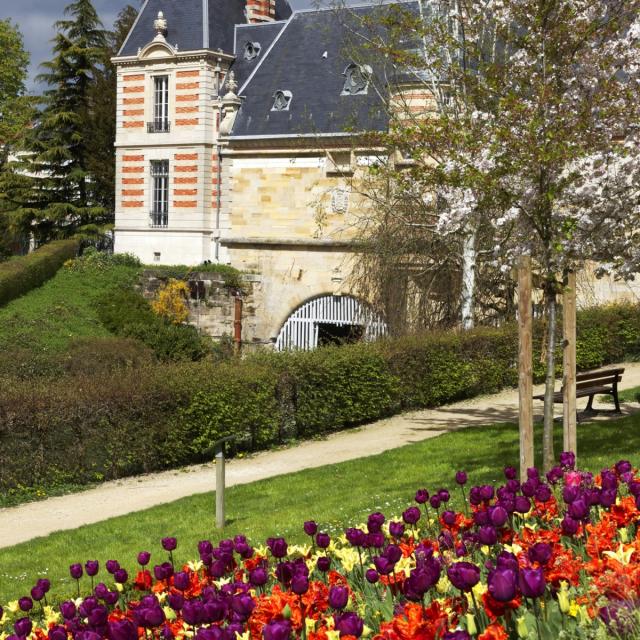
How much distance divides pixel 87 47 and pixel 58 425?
2592 cm

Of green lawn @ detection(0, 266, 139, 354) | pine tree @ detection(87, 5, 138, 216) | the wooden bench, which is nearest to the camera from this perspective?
the wooden bench

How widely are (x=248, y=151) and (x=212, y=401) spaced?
17.2 m

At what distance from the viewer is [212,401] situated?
13969mm

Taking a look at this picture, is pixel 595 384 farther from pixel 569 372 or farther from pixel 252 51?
pixel 252 51

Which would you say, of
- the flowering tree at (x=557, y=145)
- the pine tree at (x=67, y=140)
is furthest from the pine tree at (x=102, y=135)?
the flowering tree at (x=557, y=145)

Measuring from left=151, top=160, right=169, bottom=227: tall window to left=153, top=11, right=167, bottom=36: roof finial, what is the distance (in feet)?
13.0

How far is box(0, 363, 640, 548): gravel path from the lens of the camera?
11.1 m

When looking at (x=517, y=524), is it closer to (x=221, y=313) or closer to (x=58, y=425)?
(x=58, y=425)

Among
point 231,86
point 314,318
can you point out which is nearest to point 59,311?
point 314,318

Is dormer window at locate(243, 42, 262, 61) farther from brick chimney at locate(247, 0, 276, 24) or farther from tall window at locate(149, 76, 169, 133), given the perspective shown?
tall window at locate(149, 76, 169, 133)

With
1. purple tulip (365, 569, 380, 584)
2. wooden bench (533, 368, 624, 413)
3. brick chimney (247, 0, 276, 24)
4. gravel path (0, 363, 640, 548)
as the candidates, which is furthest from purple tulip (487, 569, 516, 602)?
brick chimney (247, 0, 276, 24)

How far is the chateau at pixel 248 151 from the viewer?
28.7 metres

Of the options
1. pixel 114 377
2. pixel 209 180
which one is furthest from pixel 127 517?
pixel 209 180

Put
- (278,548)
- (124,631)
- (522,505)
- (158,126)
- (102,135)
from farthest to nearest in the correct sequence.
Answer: (102,135) < (158,126) < (522,505) < (278,548) < (124,631)
